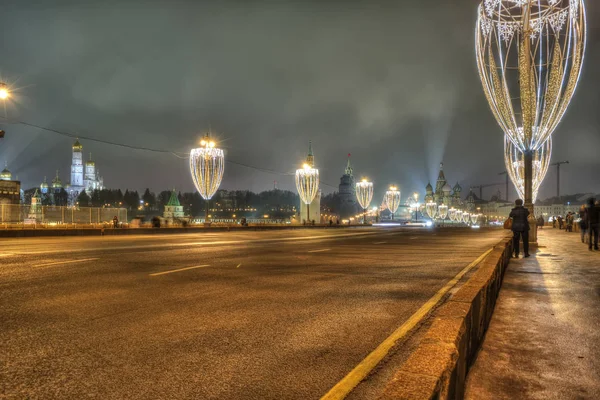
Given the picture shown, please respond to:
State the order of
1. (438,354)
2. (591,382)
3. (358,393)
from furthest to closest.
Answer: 1. (591,382)
2. (358,393)
3. (438,354)

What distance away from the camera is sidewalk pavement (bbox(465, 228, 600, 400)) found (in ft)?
12.2

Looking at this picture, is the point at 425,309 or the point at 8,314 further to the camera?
the point at 425,309

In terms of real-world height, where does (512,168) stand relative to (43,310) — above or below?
above

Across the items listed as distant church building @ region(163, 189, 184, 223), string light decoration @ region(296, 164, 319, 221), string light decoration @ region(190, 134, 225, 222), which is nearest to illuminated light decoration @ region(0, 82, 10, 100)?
string light decoration @ region(190, 134, 225, 222)

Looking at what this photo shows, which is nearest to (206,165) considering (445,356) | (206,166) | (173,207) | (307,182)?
(206,166)

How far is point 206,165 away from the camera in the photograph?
4147 cm

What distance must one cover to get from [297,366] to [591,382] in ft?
8.30

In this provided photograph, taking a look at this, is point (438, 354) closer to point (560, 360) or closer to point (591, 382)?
point (591, 382)

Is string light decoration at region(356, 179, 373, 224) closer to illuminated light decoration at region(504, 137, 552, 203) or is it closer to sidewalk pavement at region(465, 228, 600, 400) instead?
illuminated light decoration at region(504, 137, 552, 203)

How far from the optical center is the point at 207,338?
4637mm

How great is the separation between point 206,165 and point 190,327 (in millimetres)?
37452

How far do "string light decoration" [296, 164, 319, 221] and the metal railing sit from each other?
3268 cm

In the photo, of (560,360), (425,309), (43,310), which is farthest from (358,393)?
(43,310)

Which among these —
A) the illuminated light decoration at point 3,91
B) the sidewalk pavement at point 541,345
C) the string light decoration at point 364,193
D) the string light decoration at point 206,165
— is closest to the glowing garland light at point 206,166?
the string light decoration at point 206,165
